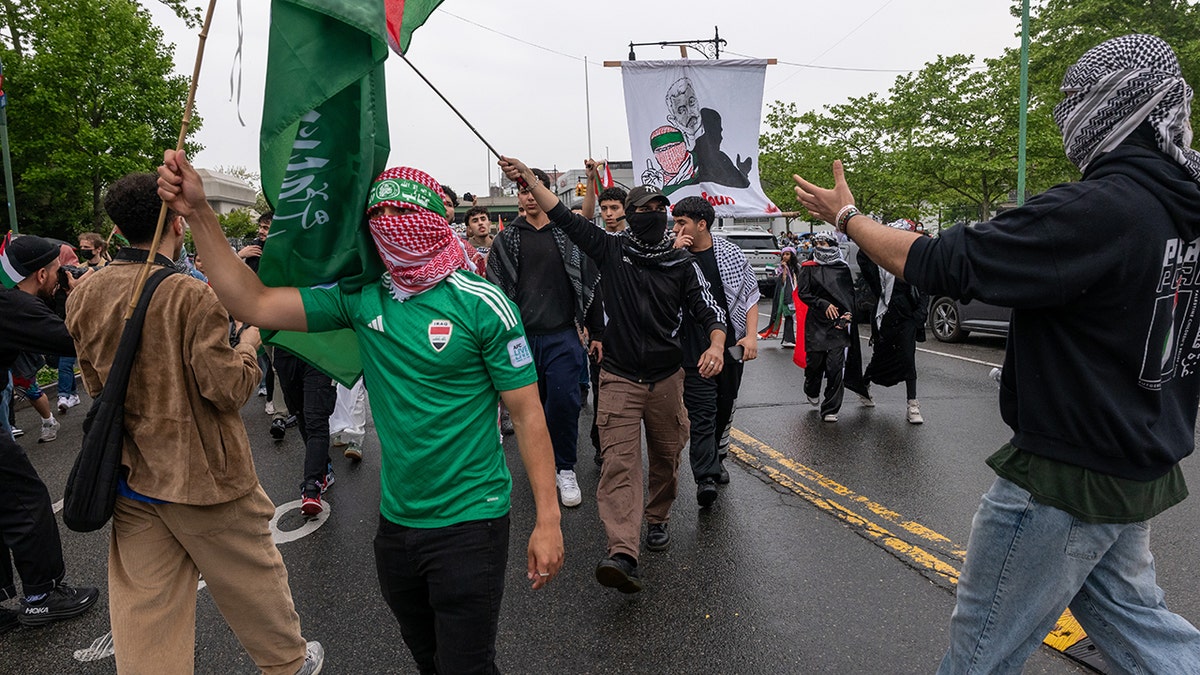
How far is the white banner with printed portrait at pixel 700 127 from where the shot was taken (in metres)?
8.53

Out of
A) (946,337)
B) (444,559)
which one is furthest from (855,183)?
(444,559)

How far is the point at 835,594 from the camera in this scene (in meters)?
3.60

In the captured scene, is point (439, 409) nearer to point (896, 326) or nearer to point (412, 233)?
point (412, 233)

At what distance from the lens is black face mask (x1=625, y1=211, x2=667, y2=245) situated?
13.6 ft

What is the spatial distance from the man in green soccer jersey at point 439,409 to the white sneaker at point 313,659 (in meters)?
0.97

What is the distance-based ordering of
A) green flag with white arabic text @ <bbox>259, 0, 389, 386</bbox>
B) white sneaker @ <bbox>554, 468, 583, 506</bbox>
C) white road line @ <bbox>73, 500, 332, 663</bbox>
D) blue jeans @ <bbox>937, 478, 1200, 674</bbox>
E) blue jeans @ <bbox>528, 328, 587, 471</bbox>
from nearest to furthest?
1. blue jeans @ <bbox>937, 478, 1200, 674</bbox>
2. green flag with white arabic text @ <bbox>259, 0, 389, 386</bbox>
3. white road line @ <bbox>73, 500, 332, 663</bbox>
4. white sneaker @ <bbox>554, 468, 583, 506</bbox>
5. blue jeans @ <bbox>528, 328, 587, 471</bbox>

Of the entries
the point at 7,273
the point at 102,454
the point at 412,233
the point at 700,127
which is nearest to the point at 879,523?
the point at 412,233

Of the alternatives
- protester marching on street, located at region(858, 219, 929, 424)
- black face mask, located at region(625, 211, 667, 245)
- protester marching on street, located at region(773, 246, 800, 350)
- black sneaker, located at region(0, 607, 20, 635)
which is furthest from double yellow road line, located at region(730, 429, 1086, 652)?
protester marching on street, located at region(773, 246, 800, 350)

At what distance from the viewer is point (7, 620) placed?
3557 mm

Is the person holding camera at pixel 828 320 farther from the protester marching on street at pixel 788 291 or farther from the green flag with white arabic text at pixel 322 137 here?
the green flag with white arabic text at pixel 322 137

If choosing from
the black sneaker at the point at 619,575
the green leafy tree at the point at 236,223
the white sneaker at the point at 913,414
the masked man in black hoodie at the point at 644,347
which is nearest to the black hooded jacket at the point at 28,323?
the masked man in black hoodie at the point at 644,347

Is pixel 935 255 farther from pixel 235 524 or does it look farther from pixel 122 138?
pixel 122 138

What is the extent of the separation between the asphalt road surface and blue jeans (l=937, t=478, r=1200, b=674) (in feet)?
3.25

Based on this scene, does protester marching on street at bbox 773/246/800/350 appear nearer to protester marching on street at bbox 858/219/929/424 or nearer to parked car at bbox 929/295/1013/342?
parked car at bbox 929/295/1013/342
